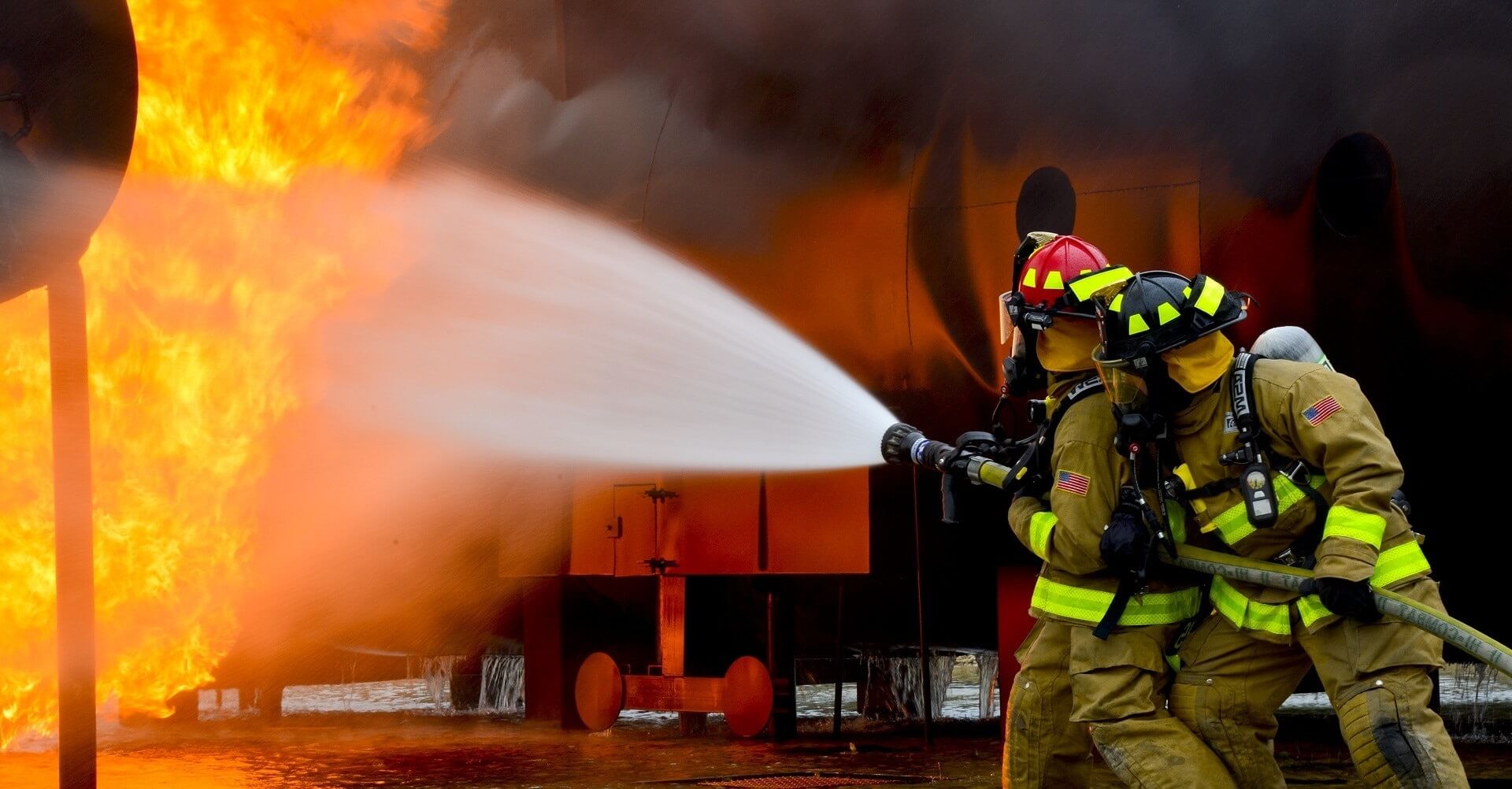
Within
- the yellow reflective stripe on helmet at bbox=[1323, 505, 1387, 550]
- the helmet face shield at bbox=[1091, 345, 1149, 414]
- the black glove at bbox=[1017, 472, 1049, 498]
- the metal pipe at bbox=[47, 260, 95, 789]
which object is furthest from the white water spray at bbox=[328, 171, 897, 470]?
the metal pipe at bbox=[47, 260, 95, 789]

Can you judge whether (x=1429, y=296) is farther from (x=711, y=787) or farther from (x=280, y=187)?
(x=280, y=187)

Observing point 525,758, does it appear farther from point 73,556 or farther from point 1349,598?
point 1349,598

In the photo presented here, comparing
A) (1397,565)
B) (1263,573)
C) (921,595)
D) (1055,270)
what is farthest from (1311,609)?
(921,595)

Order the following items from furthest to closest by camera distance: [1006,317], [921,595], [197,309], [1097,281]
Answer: [197,309]
[921,595]
[1006,317]
[1097,281]

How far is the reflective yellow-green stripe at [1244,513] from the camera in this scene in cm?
419

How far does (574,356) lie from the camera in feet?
28.2

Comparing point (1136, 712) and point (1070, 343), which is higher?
point (1070, 343)

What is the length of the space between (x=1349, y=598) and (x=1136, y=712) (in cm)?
68

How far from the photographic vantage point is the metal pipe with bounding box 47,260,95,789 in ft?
15.1

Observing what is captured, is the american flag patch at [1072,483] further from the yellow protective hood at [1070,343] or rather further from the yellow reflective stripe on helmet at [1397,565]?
the yellow reflective stripe on helmet at [1397,565]

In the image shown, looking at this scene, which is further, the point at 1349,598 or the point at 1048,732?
the point at 1048,732

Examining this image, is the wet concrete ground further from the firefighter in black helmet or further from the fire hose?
the firefighter in black helmet

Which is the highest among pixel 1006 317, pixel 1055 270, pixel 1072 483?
pixel 1055 270

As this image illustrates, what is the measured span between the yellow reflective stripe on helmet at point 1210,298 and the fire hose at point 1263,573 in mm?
675
